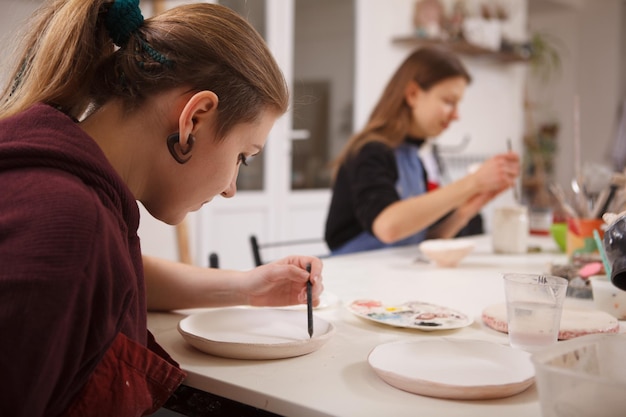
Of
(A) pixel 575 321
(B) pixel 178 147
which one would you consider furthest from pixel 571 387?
(B) pixel 178 147

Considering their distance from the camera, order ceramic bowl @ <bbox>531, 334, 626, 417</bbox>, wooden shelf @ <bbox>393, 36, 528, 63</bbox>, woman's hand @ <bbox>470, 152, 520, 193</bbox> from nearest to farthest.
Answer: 1. ceramic bowl @ <bbox>531, 334, 626, 417</bbox>
2. woman's hand @ <bbox>470, 152, 520, 193</bbox>
3. wooden shelf @ <bbox>393, 36, 528, 63</bbox>

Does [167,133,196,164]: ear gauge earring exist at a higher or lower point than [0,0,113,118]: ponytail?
lower

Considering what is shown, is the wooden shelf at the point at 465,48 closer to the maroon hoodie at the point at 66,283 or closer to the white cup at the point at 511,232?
the white cup at the point at 511,232

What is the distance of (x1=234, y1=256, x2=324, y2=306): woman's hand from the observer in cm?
116

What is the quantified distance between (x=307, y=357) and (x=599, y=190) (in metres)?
1.40

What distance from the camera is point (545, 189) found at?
5645 mm

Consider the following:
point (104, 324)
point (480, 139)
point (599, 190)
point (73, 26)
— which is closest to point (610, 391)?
point (104, 324)

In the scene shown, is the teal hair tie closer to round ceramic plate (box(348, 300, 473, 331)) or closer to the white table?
the white table

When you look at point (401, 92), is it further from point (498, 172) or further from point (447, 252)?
point (447, 252)

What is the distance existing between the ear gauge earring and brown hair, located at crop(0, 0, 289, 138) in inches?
2.1

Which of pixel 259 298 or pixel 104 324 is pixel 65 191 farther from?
pixel 259 298

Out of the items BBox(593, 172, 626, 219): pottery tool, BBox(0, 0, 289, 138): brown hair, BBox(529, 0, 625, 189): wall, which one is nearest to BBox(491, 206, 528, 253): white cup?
BBox(593, 172, 626, 219): pottery tool

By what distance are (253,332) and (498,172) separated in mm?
1165

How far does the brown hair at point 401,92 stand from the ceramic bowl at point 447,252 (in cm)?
59
